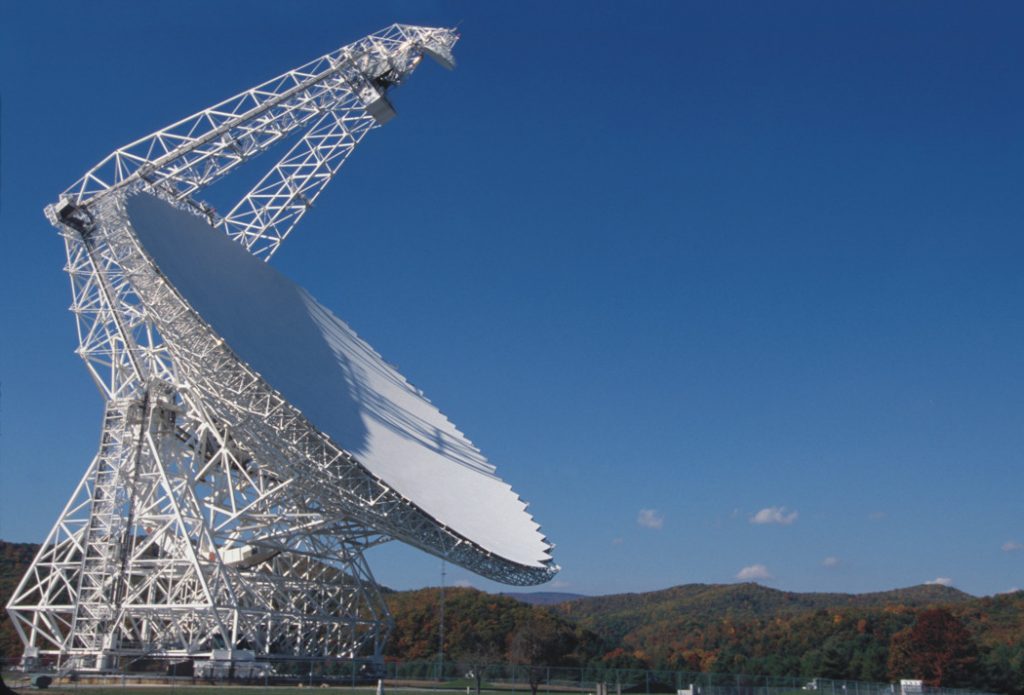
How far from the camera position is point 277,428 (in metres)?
27.5

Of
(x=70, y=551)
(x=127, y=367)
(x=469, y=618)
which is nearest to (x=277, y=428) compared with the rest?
(x=127, y=367)

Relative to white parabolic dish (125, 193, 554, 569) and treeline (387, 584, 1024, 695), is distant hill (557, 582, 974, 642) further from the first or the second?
white parabolic dish (125, 193, 554, 569)

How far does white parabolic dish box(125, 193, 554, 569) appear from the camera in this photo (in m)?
28.1

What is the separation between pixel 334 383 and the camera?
1260 inches

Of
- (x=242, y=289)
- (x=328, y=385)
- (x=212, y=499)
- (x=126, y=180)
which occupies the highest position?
(x=126, y=180)

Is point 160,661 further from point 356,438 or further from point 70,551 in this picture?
point 356,438

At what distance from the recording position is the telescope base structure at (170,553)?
31812mm

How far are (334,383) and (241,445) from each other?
3.74 m

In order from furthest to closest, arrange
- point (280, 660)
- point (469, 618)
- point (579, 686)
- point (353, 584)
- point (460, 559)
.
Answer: point (469, 618)
point (579, 686)
point (353, 584)
point (280, 660)
point (460, 559)

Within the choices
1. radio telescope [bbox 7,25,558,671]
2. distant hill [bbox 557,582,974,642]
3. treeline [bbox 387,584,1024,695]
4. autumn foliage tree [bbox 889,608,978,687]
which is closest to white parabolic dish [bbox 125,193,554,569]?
radio telescope [bbox 7,25,558,671]

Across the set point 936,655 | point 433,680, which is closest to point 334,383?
point 433,680

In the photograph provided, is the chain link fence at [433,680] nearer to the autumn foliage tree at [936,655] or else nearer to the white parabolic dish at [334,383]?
the white parabolic dish at [334,383]

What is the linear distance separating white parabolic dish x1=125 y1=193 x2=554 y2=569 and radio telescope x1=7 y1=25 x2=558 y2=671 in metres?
0.09

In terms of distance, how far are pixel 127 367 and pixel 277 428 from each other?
31.5 ft
